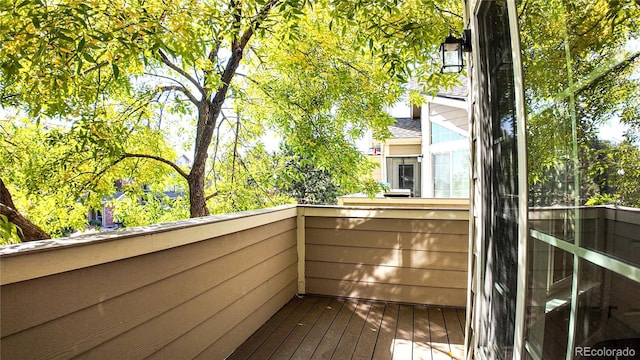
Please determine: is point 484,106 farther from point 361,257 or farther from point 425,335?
point 361,257

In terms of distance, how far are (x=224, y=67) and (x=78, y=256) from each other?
4179mm

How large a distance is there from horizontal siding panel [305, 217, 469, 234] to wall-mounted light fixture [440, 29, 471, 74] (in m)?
1.63

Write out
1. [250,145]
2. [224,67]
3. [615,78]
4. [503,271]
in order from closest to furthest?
[615,78] → [503,271] → [224,67] → [250,145]

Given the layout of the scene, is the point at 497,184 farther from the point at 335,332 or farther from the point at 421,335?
the point at 335,332

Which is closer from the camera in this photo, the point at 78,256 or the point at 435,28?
the point at 78,256

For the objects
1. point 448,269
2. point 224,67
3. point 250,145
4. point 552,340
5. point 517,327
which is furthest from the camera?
point 250,145

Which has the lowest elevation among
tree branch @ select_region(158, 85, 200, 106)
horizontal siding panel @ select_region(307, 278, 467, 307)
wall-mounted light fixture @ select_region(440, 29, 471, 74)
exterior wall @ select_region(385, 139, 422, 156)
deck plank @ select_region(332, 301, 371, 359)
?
deck plank @ select_region(332, 301, 371, 359)

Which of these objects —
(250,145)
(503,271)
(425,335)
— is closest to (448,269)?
(425,335)

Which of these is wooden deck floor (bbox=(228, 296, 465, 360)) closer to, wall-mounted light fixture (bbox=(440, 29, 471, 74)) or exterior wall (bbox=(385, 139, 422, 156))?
wall-mounted light fixture (bbox=(440, 29, 471, 74))

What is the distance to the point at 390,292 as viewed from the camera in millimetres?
3779

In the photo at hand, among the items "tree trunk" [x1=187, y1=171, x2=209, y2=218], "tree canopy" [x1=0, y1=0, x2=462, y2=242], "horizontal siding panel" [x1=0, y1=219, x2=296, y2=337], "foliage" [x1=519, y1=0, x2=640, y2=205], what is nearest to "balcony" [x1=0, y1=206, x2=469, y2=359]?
"horizontal siding panel" [x1=0, y1=219, x2=296, y2=337]

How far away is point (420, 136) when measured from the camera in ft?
36.8

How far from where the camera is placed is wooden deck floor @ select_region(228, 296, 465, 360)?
2.71m

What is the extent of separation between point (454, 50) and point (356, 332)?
7.76 ft
